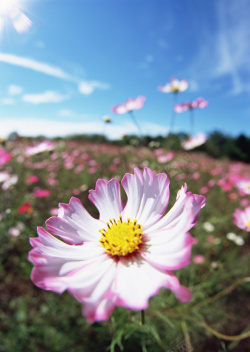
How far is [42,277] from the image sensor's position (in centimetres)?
29

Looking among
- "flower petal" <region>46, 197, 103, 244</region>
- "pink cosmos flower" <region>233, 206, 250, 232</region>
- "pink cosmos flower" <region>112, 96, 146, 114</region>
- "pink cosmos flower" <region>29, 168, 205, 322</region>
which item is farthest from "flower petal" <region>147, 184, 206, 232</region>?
Result: "pink cosmos flower" <region>112, 96, 146, 114</region>

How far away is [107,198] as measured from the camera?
0.44 m

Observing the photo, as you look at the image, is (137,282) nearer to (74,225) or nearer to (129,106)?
(74,225)

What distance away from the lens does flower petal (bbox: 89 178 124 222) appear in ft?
1.41

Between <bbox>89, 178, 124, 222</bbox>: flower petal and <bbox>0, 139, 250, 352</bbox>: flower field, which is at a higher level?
<bbox>89, 178, 124, 222</bbox>: flower petal

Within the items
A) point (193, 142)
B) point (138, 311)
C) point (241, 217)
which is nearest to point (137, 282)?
point (138, 311)

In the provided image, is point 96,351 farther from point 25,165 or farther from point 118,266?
point 25,165

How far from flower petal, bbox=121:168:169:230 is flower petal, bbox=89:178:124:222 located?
0.06ft

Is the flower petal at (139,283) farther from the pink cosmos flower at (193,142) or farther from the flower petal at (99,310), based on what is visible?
the pink cosmos flower at (193,142)

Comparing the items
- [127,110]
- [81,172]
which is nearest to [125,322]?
[127,110]

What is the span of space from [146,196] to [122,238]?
85mm

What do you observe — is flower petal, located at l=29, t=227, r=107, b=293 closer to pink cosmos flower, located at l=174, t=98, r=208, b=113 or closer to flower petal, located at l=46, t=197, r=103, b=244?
flower petal, located at l=46, t=197, r=103, b=244

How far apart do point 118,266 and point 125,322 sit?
42 cm

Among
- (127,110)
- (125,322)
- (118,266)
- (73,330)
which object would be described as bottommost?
(73,330)
